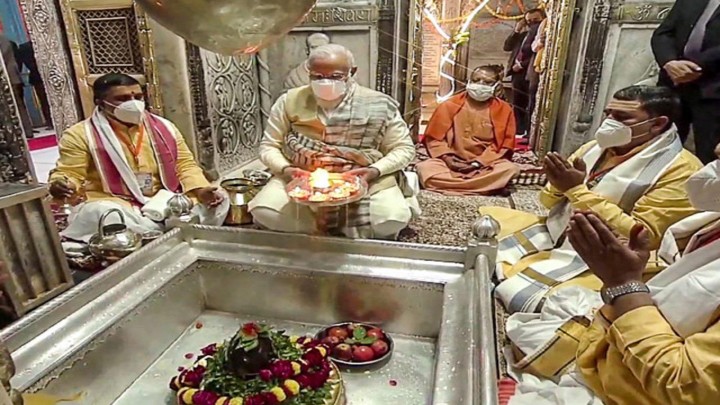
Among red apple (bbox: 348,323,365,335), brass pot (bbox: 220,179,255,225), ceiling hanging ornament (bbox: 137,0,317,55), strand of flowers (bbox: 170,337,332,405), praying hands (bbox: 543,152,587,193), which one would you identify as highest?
ceiling hanging ornament (bbox: 137,0,317,55)

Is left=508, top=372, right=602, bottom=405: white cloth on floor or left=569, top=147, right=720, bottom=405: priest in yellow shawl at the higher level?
left=569, top=147, right=720, bottom=405: priest in yellow shawl

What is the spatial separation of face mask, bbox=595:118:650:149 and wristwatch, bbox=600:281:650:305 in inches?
41.3

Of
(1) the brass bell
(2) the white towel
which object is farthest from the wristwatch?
(2) the white towel

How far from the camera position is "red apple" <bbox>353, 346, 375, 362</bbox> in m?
1.23

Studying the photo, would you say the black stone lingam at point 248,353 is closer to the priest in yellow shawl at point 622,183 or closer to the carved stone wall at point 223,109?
the priest in yellow shawl at point 622,183

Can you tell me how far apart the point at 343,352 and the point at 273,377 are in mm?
237

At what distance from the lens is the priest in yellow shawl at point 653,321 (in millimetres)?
756

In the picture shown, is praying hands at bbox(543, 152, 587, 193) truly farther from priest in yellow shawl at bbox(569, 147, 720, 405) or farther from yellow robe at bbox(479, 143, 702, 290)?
priest in yellow shawl at bbox(569, 147, 720, 405)

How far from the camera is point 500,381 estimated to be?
1341 mm

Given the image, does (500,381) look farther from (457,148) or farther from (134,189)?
(457,148)

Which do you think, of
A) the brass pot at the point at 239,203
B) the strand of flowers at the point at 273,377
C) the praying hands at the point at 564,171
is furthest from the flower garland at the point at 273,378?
the brass pot at the point at 239,203

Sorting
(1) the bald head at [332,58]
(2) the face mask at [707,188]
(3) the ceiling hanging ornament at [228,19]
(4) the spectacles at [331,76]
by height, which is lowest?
(2) the face mask at [707,188]

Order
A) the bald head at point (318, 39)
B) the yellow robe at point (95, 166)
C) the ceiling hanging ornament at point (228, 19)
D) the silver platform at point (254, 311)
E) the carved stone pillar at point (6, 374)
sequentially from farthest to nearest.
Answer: the bald head at point (318, 39) < the yellow robe at point (95, 166) < the silver platform at point (254, 311) < the ceiling hanging ornament at point (228, 19) < the carved stone pillar at point (6, 374)

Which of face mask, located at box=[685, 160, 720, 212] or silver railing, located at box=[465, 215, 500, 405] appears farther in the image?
face mask, located at box=[685, 160, 720, 212]
